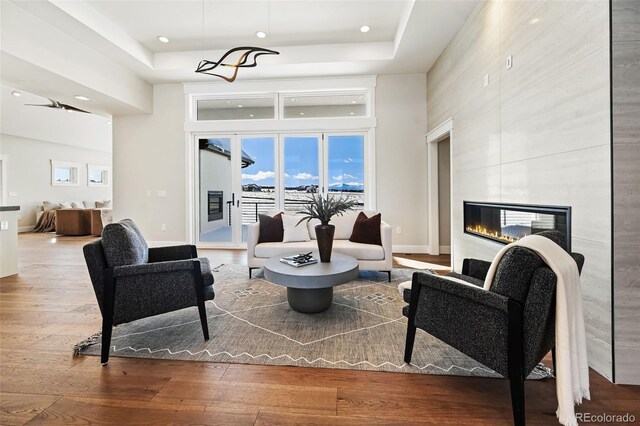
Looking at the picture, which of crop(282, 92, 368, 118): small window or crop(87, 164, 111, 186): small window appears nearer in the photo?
crop(282, 92, 368, 118): small window

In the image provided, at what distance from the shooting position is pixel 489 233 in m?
3.15

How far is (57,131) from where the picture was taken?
927 centimetres

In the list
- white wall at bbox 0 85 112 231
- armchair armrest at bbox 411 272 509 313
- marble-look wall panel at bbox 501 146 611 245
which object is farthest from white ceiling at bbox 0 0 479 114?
white wall at bbox 0 85 112 231

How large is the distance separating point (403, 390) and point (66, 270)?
4877 mm

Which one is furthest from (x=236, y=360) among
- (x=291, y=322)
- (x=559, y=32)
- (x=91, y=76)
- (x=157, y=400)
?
(x=91, y=76)

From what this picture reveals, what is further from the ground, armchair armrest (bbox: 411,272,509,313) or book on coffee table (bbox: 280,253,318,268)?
armchair armrest (bbox: 411,272,509,313)

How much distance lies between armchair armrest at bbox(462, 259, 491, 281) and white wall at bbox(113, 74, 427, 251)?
323 centimetres

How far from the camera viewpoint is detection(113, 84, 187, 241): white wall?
579cm

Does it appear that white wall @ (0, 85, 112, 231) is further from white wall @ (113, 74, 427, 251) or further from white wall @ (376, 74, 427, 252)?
white wall @ (376, 74, 427, 252)

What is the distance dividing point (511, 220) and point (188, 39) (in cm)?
518

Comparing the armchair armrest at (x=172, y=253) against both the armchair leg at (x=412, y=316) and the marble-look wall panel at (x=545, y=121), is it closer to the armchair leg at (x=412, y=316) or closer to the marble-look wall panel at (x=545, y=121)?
the armchair leg at (x=412, y=316)

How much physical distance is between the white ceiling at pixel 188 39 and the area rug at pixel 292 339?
351 cm
